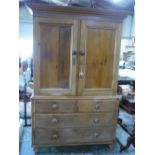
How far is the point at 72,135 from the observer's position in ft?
6.63

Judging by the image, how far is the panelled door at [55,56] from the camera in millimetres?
1792

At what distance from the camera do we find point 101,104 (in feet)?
6.63

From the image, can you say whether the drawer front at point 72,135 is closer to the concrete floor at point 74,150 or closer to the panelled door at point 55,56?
the concrete floor at point 74,150

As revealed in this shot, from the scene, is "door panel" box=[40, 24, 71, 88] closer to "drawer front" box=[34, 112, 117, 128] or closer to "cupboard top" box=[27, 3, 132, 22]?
"cupboard top" box=[27, 3, 132, 22]

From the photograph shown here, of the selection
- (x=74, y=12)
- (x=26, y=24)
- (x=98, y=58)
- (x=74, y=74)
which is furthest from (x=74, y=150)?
(x=26, y=24)

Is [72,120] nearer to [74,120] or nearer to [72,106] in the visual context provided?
[74,120]

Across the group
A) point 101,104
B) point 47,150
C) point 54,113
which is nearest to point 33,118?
point 54,113

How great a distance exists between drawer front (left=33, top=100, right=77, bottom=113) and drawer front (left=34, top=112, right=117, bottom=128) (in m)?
0.06

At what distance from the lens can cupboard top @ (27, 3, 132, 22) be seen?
67.4 inches

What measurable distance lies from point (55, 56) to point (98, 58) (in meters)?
0.46
